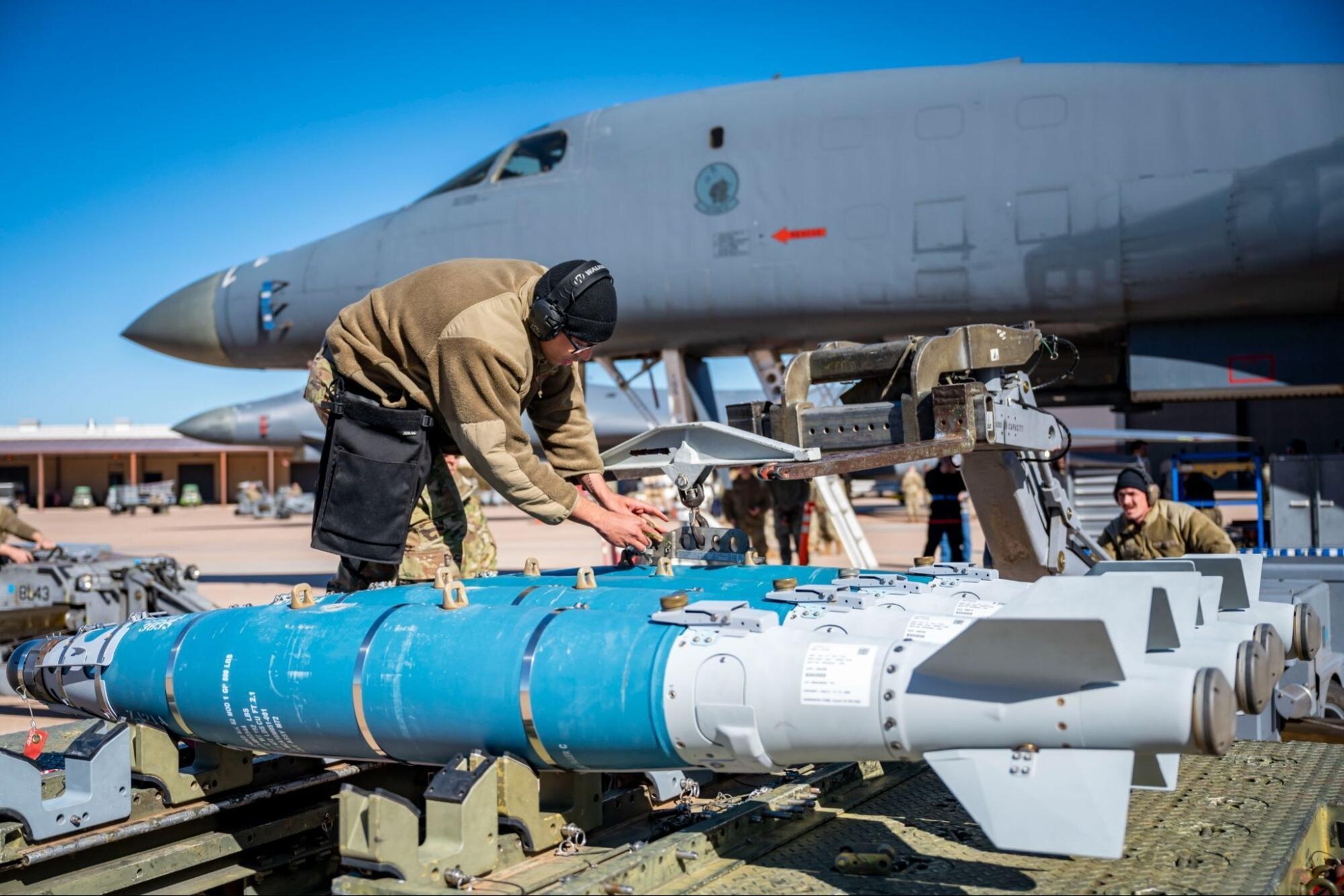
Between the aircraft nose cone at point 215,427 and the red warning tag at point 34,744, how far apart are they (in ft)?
78.8

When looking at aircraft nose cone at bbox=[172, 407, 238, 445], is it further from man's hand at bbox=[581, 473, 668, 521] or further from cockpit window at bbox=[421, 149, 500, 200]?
man's hand at bbox=[581, 473, 668, 521]

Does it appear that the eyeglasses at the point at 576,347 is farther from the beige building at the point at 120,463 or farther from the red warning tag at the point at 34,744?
the beige building at the point at 120,463

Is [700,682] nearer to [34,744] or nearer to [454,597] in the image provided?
[454,597]

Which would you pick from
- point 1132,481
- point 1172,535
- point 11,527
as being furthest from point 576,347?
point 11,527

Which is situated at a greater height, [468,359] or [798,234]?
[798,234]

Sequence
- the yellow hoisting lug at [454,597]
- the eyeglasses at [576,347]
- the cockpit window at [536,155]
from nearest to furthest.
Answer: the yellow hoisting lug at [454,597] < the eyeglasses at [576,347] < the cockpit window at [536,155]

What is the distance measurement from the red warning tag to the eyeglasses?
83.4 inches

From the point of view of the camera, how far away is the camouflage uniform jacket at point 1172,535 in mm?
6102

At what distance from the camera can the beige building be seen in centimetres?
5425

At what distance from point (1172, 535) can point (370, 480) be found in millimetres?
4460

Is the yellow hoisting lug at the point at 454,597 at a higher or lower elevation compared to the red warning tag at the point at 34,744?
higher

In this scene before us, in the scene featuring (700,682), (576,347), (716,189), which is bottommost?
(700,682)

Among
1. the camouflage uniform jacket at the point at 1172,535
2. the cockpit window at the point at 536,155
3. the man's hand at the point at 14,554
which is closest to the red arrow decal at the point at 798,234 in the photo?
the cockpit window at the point at 536,155

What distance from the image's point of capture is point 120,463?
187ft
